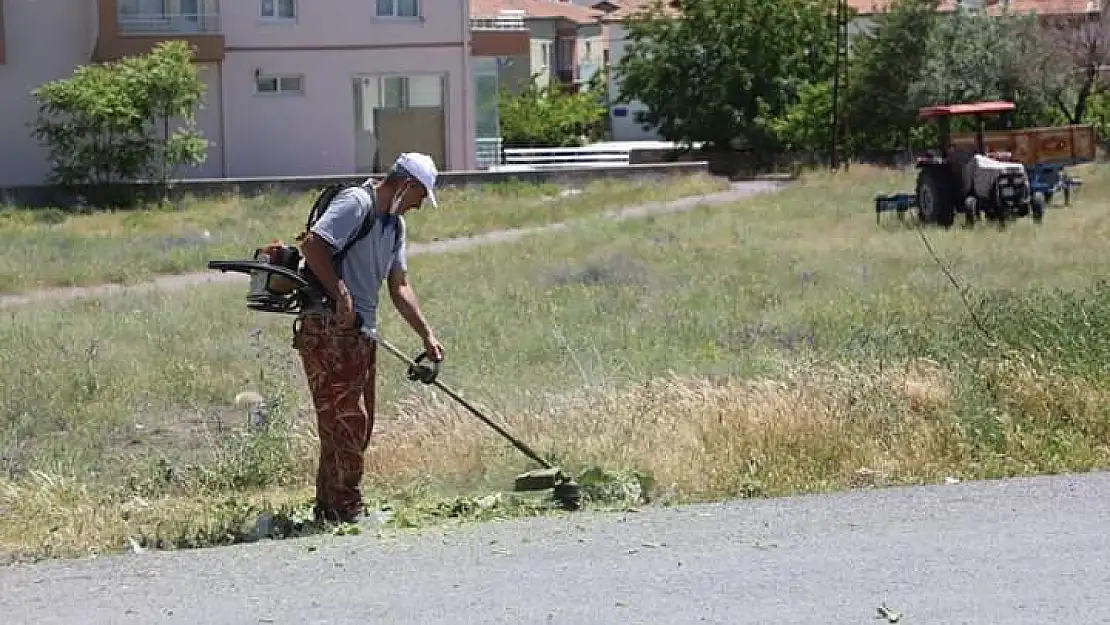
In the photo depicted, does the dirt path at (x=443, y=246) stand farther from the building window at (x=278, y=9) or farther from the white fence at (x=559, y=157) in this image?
the building window at (x=278, y=9)

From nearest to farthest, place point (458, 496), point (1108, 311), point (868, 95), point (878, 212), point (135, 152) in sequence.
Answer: point (458, 496) → point (1108, 311) → point (878, 212) → point (135, 152) → point (868, 95)

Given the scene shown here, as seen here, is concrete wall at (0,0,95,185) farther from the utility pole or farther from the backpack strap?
the backpack strap

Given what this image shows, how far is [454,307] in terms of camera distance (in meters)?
18.2

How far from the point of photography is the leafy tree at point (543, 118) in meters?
59.4

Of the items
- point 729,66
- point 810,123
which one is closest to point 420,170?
point 810,123

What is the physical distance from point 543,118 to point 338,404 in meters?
52.8

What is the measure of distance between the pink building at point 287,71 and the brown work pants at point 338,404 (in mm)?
34723

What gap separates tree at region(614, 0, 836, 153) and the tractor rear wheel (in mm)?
21228

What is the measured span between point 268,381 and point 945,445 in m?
6.24

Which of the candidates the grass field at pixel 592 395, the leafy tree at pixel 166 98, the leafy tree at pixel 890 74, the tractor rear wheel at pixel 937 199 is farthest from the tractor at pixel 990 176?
the leafy tree at pixel 166 98

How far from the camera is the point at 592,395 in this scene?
10.2 meters

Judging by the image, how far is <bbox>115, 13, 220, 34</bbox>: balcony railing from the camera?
135 feet

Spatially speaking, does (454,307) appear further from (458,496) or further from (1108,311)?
(458,496)

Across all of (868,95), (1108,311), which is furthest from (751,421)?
(868,95)
